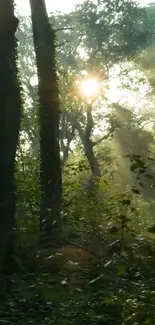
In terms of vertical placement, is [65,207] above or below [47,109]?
below

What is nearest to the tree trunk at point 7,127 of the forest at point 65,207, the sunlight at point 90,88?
the forest at point 65,207

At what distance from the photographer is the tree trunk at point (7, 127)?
7.98m

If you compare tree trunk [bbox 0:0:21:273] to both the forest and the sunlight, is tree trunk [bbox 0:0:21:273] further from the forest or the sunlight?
the sunlight

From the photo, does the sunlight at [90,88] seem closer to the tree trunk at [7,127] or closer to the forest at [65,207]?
the forest at [65,207]

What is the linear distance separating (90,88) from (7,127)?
115 ft

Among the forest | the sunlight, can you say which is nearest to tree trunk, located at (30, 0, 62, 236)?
the forest

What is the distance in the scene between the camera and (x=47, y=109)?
1503 cm

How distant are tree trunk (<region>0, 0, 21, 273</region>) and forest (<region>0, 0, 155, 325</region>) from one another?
0.01m

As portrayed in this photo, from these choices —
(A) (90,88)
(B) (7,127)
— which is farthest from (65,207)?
(A) (90,88)

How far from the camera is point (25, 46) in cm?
5356

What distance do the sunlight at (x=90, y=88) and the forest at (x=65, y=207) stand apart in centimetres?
7

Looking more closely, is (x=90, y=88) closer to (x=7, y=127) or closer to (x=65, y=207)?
(x=65, y=207)

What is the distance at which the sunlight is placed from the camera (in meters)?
42.6

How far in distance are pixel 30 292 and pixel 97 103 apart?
44630 mm
